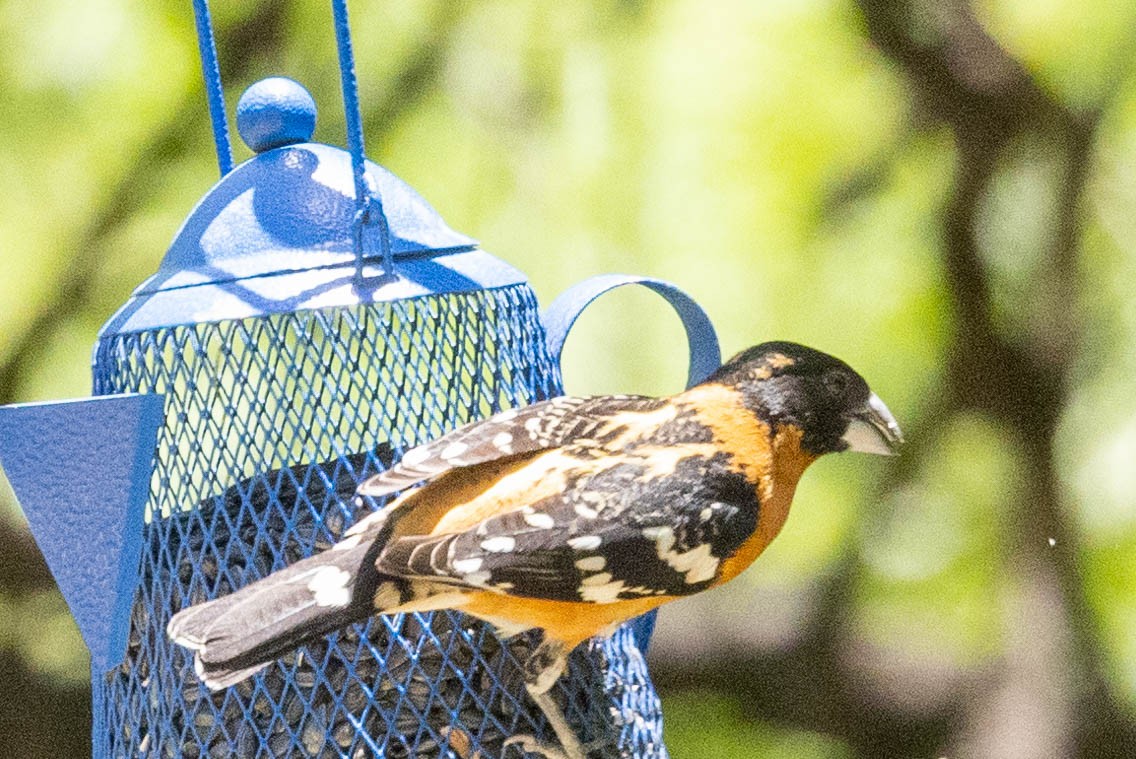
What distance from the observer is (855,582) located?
2973mm

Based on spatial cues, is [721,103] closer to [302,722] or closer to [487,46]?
[487,46]

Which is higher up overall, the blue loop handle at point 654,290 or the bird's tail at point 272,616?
the blue loop handle at point 654,290

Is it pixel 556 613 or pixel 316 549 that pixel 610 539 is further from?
pixel 316 549

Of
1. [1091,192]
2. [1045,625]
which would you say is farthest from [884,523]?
[1091,192]

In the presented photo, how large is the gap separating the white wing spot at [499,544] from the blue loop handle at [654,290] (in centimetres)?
37

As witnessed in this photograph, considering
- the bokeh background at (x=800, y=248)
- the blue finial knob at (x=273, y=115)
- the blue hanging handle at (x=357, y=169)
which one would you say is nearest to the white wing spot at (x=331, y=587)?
the blue hanging handle at (x=357, y=169)

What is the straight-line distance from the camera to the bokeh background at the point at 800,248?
2883 millimetres

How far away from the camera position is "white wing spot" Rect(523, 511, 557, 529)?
155 centimetres

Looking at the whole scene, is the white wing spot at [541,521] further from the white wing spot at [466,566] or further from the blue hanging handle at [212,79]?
the blue hanging handle at [212,79]

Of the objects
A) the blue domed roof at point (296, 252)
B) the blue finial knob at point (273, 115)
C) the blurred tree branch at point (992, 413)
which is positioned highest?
the blue finial knob at point (273, 115)

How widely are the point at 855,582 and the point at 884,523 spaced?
0.46ft

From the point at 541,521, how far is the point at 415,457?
16 centimetres

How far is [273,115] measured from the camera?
5.81 ft

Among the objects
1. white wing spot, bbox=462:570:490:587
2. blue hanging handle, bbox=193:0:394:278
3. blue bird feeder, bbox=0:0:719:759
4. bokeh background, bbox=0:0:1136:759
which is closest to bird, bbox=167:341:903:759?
white wing spot, bbox=462:570:490:587
